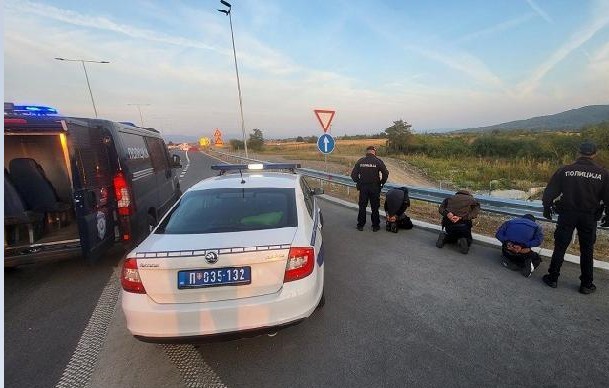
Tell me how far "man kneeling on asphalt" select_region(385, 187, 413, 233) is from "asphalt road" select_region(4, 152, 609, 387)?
2.03m

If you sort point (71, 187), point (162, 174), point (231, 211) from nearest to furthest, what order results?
point (231, 211)
point (71, 187)
point (162, 174)

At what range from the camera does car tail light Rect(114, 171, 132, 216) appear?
5285mm

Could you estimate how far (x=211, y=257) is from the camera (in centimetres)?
274

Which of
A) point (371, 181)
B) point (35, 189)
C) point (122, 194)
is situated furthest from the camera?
point (371, 181)

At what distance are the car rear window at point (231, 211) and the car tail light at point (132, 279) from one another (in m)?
0.54

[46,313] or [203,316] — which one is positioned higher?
[203,316]

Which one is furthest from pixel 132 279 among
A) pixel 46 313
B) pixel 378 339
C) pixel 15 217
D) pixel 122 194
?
pixel 15 217

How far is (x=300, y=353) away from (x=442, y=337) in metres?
1.34

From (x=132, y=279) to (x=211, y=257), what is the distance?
698 millimetres

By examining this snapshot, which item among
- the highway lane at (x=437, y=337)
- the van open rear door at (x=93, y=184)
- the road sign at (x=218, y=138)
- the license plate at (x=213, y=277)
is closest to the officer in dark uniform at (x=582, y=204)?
the highway lane at (x=437, y=337)

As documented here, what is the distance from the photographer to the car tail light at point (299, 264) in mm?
2879

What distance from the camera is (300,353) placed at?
3.02m

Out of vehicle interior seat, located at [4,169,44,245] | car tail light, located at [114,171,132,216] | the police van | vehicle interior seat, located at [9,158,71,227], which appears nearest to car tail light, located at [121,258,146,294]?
the police van

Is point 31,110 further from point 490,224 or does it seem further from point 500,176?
point 500,176
